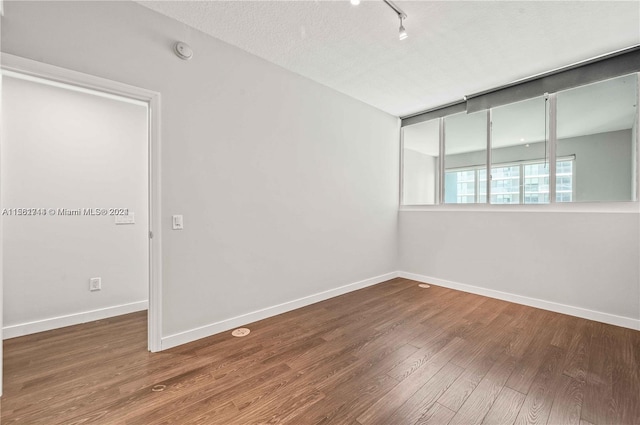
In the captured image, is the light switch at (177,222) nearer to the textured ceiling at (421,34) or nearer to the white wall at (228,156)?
the white wall at (228,156)

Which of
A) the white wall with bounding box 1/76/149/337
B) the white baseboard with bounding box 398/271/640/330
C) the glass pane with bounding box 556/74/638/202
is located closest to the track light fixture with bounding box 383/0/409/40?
the glass pane with bounding box 556/74/638/202

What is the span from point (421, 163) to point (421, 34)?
266cm

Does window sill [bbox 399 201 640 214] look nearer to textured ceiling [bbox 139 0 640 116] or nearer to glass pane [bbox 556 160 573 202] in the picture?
glass pane [bbox 556 160 573 202]

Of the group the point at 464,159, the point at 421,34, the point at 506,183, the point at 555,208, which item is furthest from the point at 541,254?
the point at 421,34

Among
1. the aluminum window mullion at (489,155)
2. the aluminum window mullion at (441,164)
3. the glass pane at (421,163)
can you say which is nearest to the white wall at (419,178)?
the glass pane at (421,163)

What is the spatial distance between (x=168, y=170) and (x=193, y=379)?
168 centimetres

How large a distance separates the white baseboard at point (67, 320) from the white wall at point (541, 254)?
419 centimetres

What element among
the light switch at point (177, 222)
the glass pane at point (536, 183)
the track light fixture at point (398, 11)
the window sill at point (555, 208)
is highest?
the track light fixture at point (398, 11)

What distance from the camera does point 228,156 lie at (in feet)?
8.92

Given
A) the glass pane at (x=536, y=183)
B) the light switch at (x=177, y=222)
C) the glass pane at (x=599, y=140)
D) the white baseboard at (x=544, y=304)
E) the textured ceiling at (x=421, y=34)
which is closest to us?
the textured ceiling at (x=421, y=34)

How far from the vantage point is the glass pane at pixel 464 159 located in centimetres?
425

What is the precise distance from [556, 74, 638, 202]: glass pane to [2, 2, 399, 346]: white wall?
2637 millimetres

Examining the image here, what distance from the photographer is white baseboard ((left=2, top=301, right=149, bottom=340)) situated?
255cm

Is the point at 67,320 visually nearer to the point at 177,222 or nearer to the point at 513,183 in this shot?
the point at 177,222
